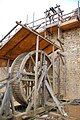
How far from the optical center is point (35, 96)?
6359 mm

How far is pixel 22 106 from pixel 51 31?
5.41m

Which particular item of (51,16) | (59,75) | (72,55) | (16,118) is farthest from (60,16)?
(16,118)

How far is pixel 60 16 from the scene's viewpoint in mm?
11359

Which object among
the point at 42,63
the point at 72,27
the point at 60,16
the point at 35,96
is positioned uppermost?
the point at 60,16

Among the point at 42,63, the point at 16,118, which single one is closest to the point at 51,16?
the point at 42,63

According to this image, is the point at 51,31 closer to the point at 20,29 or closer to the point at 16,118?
the point at 20,29

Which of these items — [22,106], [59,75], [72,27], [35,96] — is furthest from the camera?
[72,27]

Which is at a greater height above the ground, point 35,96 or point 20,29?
point 20,29

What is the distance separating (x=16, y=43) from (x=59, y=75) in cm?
343

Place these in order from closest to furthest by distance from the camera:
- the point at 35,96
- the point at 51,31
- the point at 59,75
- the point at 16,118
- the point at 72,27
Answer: the point at 16,118
the point at 35,96
the point at 59,75
the point at 72,27
the point at 51,31

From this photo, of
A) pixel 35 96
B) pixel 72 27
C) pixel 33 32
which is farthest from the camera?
pixel 72 27

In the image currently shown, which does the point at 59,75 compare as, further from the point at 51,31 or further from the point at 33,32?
the point at 33,32

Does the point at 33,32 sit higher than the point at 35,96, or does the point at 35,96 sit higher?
the point at 33,32

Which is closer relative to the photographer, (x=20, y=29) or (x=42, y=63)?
(x=20, y=29)
